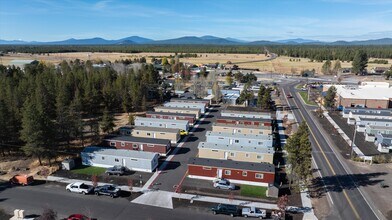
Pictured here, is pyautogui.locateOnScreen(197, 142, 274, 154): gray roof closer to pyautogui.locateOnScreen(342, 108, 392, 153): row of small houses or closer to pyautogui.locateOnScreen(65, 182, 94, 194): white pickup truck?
pyautogui.locateOnScreen(65, 182, 94, 194): white pickup truck

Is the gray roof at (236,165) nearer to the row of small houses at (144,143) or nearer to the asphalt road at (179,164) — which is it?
the asphalt road at (179,164)

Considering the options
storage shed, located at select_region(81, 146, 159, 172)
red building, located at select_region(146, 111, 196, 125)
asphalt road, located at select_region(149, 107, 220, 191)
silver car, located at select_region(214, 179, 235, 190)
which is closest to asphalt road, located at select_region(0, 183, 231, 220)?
silver car, located at select_region(214, 179, 235, 190)

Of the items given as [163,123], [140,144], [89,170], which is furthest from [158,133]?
[89,170]

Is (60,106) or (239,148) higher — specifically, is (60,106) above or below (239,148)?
above

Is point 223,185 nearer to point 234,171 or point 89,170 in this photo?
point 234,171

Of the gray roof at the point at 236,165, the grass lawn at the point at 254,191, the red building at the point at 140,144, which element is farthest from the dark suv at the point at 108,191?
the grass lawn at the point at 254,191

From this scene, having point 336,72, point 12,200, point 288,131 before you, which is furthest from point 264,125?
point 336,72
